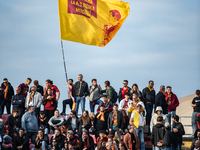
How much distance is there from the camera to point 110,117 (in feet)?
52.5

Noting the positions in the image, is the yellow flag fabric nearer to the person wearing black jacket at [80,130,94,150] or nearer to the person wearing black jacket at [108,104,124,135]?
the person wearing black jacket at [108,104,124,135]

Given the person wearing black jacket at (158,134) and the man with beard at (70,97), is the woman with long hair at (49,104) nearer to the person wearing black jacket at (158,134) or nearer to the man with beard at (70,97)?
the man with beard at (70,97)

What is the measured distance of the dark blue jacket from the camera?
17.6m

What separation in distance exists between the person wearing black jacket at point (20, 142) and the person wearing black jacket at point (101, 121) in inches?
105

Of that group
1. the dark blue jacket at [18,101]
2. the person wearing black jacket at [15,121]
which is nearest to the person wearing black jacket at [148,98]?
the dark blue jacket at [18,101]

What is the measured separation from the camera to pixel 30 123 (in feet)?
53.5

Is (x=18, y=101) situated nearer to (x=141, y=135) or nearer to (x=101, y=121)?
(x=101, y=121)

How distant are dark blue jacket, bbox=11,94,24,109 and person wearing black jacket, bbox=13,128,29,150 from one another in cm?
206

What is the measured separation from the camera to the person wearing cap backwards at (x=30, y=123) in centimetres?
1620

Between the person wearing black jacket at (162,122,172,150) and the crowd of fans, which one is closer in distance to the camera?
the person wearing black jacket at (162,122,172,150)

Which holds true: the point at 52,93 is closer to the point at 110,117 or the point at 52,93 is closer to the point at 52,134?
the point at 52,134

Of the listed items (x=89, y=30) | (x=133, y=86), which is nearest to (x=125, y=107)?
(x=133, y=86)

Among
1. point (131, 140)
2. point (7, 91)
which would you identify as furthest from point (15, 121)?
point (131, 140)

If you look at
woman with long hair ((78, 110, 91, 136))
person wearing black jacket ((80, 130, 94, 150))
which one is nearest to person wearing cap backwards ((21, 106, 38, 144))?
woman with long hair ((78, 110, 91, 136))
